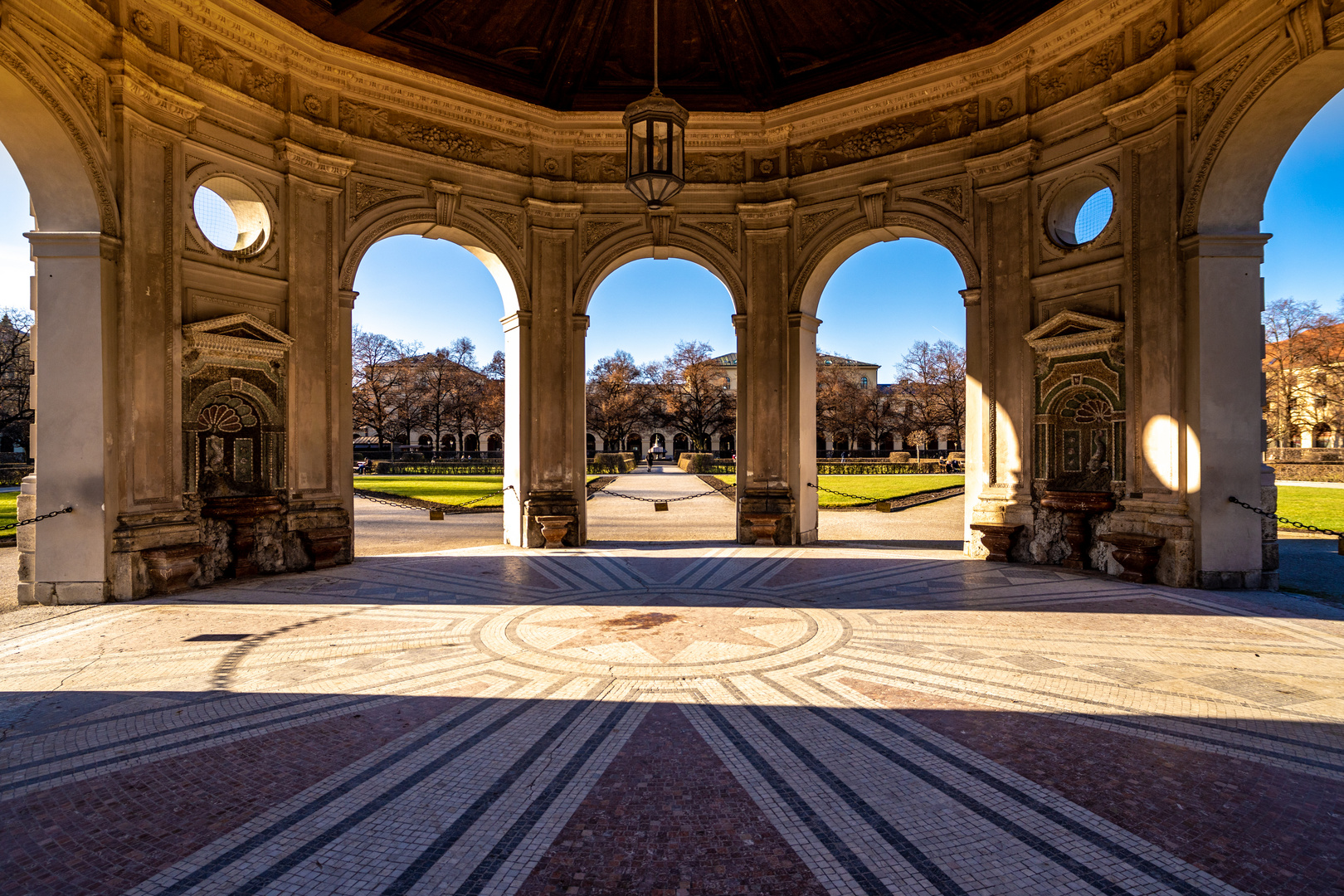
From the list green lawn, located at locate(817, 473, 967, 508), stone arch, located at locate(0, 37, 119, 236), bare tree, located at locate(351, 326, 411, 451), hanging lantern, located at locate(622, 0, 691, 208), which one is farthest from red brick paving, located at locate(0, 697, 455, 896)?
bare tree, located at locate(351, 326, 411, 451)

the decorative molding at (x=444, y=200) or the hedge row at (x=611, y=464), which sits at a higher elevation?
the decorative molding at (x=444, y=200)

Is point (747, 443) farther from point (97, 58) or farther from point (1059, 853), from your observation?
point (97, 58)

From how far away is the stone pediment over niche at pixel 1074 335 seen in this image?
992 cm

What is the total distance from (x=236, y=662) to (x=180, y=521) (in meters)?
4.57

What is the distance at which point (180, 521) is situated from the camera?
9.16 m

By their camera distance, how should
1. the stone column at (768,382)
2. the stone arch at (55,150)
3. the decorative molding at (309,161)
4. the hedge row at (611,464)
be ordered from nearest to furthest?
1. the stone arch at (55,150)
2. the decorative molding at (309,161)
3. the stone column at (768,382)
4. the hedge row at (611,464)

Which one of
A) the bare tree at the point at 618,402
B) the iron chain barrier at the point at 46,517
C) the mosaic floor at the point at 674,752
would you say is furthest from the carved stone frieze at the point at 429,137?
the bare tree at the point at 618,402

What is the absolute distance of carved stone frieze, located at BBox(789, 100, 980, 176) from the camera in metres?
11.8

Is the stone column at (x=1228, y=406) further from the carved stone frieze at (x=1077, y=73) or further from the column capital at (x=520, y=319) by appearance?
the column capital at (x=520, y=319)

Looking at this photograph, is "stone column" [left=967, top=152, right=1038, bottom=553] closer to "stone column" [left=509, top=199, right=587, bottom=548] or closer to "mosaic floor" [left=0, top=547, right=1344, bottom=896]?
"mosaic floor" [left=0, top=547, right=1344, bottom=896]

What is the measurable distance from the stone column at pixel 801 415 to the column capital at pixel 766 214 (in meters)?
1.91

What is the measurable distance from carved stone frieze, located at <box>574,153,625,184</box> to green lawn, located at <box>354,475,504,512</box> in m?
9.78

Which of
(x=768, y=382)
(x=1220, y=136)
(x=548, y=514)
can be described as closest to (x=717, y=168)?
(x=768, y=382)

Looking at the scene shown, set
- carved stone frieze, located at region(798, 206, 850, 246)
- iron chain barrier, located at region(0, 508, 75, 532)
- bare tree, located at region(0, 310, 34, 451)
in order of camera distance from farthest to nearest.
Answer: bare tree, located at region(0, 310, 34, 451), carved stone frieze, located at region(798, 206, 850, 246), iron chain barrier, located at region(0, 508, 75, 532)
